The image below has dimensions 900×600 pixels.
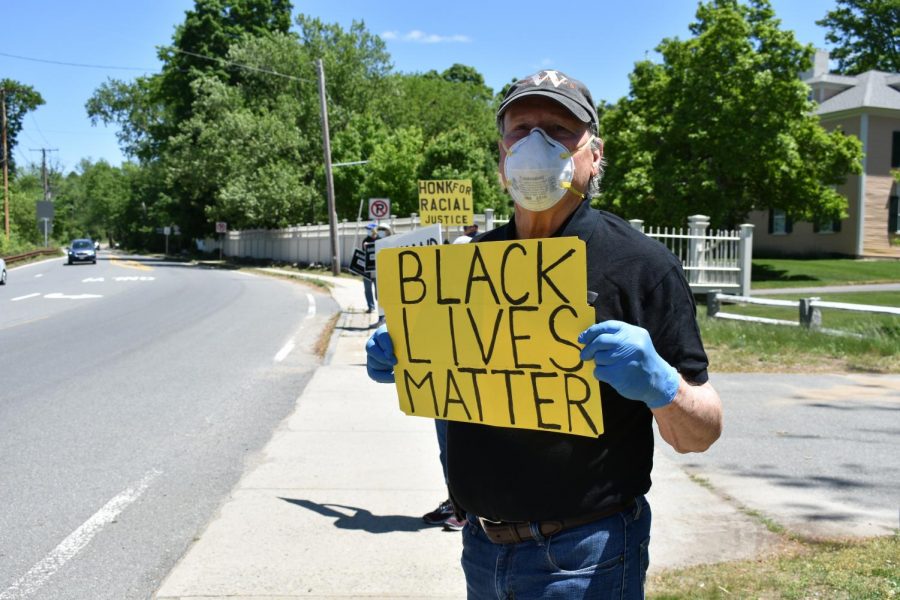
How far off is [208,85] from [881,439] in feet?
158

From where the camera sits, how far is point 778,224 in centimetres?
4253

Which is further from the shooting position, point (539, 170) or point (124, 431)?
point (124, 431)

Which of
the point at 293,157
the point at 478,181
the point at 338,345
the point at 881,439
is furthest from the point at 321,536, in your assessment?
the point at 293,157

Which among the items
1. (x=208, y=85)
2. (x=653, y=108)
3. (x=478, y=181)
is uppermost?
→ (x=208, y=85)

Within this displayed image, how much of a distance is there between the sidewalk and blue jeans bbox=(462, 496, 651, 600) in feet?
7.10

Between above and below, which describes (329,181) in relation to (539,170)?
above

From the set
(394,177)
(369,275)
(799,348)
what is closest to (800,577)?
(799,348)

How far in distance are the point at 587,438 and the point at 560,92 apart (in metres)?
0.89

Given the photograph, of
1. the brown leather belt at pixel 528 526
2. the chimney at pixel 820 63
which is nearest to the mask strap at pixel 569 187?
the brown leather belt at pixel 528 526

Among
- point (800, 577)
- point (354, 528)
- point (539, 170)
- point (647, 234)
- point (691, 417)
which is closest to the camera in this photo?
point (691, 417)

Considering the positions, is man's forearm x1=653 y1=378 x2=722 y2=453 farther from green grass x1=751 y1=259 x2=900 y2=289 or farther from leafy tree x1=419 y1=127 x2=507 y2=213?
leafy tree x1=419 y1=127 x2=507 y2=213

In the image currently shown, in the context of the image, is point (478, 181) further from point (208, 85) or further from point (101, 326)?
point (101, 326)

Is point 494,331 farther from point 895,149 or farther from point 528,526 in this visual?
point 895,149

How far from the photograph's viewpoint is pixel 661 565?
4469 mm
